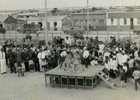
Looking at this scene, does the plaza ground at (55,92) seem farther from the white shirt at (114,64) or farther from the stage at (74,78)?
the white shirt at (114,64)

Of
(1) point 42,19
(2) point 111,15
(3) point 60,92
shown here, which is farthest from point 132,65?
(1) point 42,19

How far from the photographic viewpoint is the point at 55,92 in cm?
1243

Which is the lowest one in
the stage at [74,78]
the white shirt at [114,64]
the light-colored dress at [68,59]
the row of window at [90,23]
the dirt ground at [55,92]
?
the dirt ground at [55,92]

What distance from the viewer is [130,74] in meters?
13.8

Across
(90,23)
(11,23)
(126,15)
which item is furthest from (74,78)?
(11,23)

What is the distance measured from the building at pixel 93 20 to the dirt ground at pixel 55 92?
28.7 m

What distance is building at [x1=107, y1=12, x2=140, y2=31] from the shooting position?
39062 millimetres

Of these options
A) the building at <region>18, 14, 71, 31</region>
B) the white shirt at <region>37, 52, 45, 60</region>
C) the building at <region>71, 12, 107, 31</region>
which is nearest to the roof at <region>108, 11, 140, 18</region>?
the building at <region>71, 12, 107, 31</region>

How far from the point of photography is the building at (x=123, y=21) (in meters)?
39.1

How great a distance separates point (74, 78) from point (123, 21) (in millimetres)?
29211

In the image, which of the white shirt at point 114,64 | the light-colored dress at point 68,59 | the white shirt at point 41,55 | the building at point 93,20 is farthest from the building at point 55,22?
the white shirt at point 114,64

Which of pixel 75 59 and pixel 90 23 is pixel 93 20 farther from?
pixel 75 59

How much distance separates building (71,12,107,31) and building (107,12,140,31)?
131cm

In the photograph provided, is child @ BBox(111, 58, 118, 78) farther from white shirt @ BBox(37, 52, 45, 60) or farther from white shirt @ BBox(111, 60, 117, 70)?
white shirt @ BBox(37, 52, 45, 60)
